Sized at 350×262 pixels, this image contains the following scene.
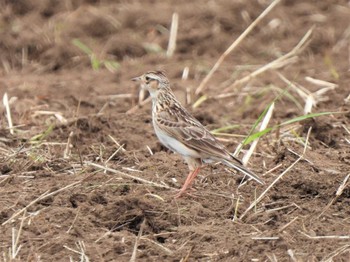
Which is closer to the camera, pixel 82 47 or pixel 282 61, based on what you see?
pixel 282 61

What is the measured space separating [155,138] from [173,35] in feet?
15.0

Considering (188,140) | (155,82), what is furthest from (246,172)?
(155,82)

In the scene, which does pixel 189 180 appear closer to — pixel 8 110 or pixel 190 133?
pixel 190 133

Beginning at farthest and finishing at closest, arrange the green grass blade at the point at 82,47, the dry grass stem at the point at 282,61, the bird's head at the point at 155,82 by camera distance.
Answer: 1. the green grass blade at the point at 82,47
2. the dry grass stem at the point at 282,61
3. the bird's head at the point at 155,82

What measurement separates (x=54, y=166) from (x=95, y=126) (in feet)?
4.65

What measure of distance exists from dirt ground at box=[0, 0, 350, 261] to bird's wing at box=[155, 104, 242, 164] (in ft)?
1.11

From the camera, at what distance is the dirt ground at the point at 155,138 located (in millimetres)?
7051

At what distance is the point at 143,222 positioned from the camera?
7.33 m

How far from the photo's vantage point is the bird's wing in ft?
26.5

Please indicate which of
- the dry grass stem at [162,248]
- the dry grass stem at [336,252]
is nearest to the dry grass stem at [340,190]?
the dry grass stem at [336,252]

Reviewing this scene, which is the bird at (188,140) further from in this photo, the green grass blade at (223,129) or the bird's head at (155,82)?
the green grass blade at (223,129)

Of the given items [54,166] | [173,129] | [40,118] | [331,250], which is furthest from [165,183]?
[40,118]

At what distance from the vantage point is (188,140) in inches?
324

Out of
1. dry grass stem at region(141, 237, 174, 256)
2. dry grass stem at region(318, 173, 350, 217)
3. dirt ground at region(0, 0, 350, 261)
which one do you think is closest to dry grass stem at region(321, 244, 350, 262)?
dirt ground at region(0, 0, 350, 261)
